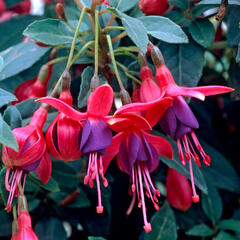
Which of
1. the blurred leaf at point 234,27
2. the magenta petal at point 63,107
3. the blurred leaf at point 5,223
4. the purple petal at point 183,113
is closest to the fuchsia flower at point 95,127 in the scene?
the magenta petal at point 63,107

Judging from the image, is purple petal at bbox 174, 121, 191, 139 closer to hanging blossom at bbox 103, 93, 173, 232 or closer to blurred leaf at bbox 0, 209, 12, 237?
hanging blossom at bbox 103, 93, 173, 232

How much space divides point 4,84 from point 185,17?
47 cm

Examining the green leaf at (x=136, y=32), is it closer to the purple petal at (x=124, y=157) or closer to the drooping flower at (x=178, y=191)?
the purple petal at (x=124, y=157)

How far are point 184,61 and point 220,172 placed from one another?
32 centimetres

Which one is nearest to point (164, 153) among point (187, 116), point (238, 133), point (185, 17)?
point (187, 116)

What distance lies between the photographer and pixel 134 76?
0.80 meters

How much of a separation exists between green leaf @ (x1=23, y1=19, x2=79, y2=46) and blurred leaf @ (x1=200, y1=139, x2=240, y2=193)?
1.43 feet

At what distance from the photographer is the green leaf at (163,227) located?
753 millimetres

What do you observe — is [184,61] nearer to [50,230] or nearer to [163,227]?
[163,227]

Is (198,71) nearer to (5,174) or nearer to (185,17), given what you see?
(185,17)

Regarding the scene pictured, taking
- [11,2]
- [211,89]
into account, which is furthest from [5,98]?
[11,2]

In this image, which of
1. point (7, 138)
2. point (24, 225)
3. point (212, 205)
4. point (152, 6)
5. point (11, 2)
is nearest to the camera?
point (7, 138)

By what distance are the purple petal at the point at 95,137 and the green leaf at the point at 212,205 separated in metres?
0.40

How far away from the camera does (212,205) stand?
88 centimetres
